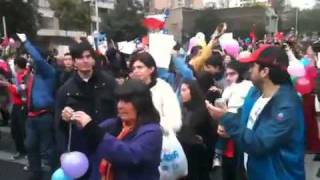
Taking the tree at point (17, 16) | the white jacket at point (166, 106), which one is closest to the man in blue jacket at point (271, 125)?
the white jacket at point (166, 106)

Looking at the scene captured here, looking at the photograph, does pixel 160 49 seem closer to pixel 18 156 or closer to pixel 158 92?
pixel 158 92

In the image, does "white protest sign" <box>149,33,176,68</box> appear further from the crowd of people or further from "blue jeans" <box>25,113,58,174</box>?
"blue jeans" <box>25,113,58,174</box>

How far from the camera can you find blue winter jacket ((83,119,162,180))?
10.1ft

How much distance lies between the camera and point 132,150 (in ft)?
10.1

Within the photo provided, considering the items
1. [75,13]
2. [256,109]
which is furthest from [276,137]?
[75,13]

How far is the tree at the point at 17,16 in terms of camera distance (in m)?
42.4

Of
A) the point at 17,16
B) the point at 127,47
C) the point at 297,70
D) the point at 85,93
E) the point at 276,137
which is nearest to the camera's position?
the point at 276,137

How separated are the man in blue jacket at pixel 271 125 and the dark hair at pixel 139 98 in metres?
0.59

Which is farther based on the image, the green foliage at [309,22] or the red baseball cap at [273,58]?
the green foliage at [309,22]

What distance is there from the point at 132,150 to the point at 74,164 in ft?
1.82

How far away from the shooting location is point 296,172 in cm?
360

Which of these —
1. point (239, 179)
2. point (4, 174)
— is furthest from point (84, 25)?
point (239, 179)

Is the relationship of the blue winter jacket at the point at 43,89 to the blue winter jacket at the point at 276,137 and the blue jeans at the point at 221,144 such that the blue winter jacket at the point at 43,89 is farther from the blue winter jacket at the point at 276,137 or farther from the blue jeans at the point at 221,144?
the blue winter jacket at the point at 276,137

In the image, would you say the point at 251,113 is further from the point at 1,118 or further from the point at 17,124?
the point at 1,118
